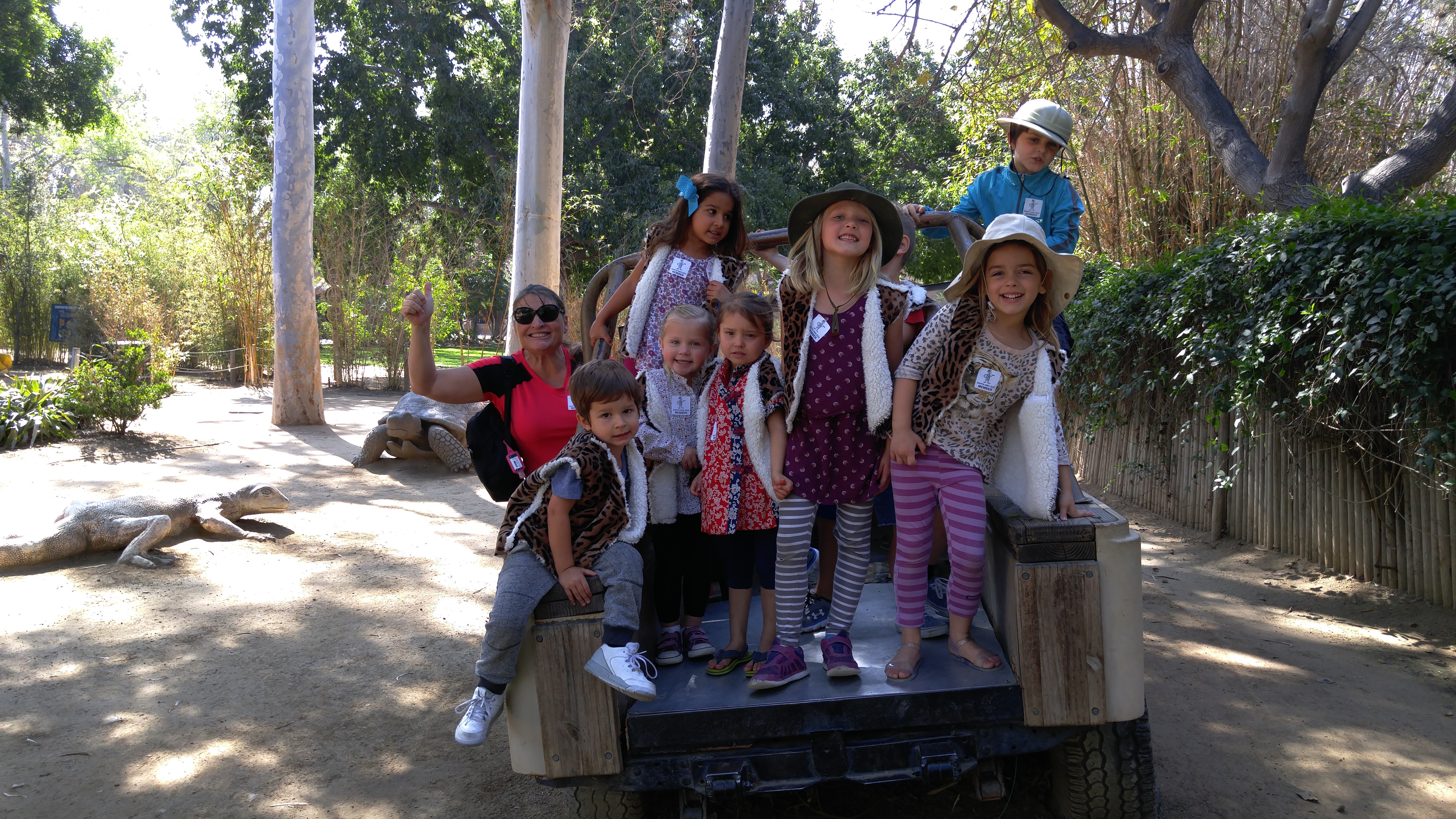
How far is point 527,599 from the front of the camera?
8.07 feet

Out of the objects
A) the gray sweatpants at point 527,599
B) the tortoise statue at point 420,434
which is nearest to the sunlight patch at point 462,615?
the gray sweatpants at point 527,599

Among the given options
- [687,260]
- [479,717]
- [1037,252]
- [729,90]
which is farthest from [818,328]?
[729,90]

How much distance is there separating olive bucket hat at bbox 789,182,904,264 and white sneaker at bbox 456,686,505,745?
165 centimetres

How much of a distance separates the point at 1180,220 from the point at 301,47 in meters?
9.92

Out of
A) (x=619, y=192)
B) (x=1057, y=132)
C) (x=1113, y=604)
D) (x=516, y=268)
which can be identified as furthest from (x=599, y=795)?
(x=619, y=192)

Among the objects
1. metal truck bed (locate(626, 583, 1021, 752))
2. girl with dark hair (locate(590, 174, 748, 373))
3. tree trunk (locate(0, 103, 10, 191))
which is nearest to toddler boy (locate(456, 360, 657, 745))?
metal truck bed (locate(626, 583, 1021, 752))

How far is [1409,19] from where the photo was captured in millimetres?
10422

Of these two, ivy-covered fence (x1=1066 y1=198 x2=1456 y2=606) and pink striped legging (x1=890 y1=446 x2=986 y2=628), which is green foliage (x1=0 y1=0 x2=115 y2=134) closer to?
ivy-covered fence (x1=1066 y1=198 x2=1456 y2=606)

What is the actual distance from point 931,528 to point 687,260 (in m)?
1.41

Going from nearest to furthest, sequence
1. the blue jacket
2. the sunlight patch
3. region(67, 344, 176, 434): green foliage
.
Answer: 1. the blue jacket
2. the sunlight patch
3. region(67, 344, 176, 434): green foliage

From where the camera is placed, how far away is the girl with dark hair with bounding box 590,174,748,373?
3479mm

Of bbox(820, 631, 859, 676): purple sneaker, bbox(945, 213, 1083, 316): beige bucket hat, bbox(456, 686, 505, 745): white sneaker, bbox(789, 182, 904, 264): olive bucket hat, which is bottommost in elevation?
bbox(456, 686, 505, 745): white sneaker

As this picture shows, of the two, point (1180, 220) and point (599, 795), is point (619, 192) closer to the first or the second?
point (1180, 220)

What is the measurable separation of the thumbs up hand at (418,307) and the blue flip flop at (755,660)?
4.71 feet
